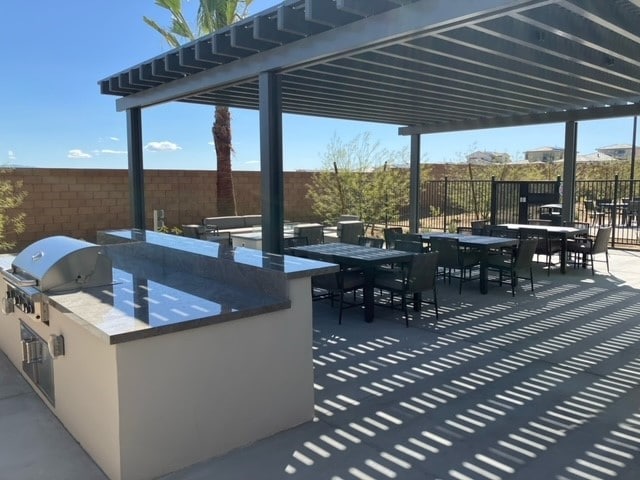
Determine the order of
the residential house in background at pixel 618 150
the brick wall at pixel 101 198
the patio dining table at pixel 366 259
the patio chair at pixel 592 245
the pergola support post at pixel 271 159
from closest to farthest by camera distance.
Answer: the pergola support post at pixel 271 159 → the patio dining table at pixel 366 259 → the patio chair at pixel 592 245 → the brick wall at pixel 101 198 → the residential house in background at pixel 618 150

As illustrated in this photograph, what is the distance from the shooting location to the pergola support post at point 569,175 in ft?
32.1

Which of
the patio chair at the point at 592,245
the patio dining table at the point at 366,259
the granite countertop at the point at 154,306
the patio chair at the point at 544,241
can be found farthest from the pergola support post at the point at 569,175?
the granite countertop at the point at 154,306

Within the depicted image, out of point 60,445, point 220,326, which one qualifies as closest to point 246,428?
point 220,326

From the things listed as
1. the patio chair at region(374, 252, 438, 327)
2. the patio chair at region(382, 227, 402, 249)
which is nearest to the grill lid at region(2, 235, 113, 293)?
the patio chair at region(374, 252, 438, 327)

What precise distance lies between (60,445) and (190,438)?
794 mm

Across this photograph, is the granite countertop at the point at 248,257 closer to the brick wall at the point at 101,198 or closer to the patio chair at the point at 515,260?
the patio chair at the point at 515,260

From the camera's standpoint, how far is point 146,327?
2.36 meters

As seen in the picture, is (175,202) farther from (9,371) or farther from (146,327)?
(146,327)

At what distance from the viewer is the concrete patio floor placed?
2.59 meters

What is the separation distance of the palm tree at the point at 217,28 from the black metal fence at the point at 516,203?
4.60 meters

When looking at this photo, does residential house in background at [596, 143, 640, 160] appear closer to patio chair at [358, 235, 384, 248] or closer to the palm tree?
the palm tree

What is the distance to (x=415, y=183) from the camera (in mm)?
11820

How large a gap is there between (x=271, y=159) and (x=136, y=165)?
127 inches

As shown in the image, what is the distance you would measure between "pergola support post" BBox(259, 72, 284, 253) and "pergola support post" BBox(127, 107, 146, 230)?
118 inches
